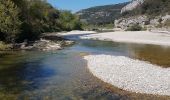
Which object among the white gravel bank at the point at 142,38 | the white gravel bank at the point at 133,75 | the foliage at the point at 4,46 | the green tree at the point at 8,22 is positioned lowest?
the white gravel bank at the point at 142,38

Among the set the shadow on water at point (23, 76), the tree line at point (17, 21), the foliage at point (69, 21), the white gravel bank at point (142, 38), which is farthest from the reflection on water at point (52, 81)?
the foliage at point (69, 21)

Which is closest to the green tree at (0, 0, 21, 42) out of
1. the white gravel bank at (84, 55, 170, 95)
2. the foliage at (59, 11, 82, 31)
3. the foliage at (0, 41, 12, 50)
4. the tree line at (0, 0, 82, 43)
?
the tree line at (0, 0, 82, 43)

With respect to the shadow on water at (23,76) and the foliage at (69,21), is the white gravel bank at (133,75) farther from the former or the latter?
the foliage at (69,21)

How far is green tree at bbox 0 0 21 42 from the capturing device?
6475 centimetres

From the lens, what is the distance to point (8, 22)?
6425 centimetres

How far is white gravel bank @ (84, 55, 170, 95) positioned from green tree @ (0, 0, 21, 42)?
27.6 meters

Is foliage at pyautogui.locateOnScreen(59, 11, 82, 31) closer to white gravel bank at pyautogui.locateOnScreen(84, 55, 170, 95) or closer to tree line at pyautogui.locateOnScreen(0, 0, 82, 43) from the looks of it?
tree line at pyautogui.locateOnScreen(0, 0, 82, 43)

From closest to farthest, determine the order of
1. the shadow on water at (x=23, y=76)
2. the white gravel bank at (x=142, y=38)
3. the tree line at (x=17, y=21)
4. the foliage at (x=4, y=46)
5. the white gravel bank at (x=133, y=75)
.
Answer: the white gravel bank at (x=133, y=75) → the shadow on water at (x=23, y=76) → the foliage at (x=4, y=46) → the tree line at (x=17, y=21) → the white gravel bank at (x=142, y=38)

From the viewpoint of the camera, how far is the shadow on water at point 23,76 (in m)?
29.6

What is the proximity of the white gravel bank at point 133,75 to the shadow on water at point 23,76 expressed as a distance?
5631 mm

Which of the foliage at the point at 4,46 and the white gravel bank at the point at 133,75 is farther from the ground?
the foliage at the point at 4,46

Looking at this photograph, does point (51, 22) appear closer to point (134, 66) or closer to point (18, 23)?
point (18, 23)

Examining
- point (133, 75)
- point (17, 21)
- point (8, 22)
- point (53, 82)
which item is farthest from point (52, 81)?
point (17, 21)

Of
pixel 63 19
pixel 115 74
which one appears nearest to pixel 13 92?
pixel 115 74
